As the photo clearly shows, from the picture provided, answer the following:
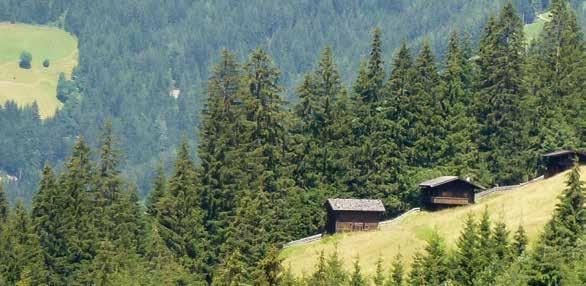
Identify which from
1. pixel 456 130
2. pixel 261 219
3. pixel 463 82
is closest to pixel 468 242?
pixel 261 219

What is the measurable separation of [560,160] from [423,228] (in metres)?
14.5

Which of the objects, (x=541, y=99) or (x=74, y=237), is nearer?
(x=74, y=237)

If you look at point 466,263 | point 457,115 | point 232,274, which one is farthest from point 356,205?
point 232,274

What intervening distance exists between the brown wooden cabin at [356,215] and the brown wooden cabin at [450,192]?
4.04 m

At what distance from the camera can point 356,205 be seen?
3735 inches

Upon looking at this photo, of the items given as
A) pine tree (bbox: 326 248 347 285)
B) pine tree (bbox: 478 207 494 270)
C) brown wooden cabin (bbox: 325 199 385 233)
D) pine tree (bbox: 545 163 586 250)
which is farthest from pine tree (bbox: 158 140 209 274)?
pine tree (bbox: 545 163 586 250)

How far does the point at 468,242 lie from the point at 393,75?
37.0 meters

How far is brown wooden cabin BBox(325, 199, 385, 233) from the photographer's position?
94562mm

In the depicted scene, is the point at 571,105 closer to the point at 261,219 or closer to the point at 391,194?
the point at 391,194

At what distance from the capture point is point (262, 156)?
100000mm

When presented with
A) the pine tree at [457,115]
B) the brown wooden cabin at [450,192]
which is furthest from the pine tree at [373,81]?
the brown wooden cabin at [450,192]

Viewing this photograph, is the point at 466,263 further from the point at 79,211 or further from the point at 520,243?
the point at 79,211

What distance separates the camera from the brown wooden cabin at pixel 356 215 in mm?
94562

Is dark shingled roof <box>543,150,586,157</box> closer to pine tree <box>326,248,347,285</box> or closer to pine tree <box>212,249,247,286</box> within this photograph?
pine tree <box>326,248,347,285</box>
